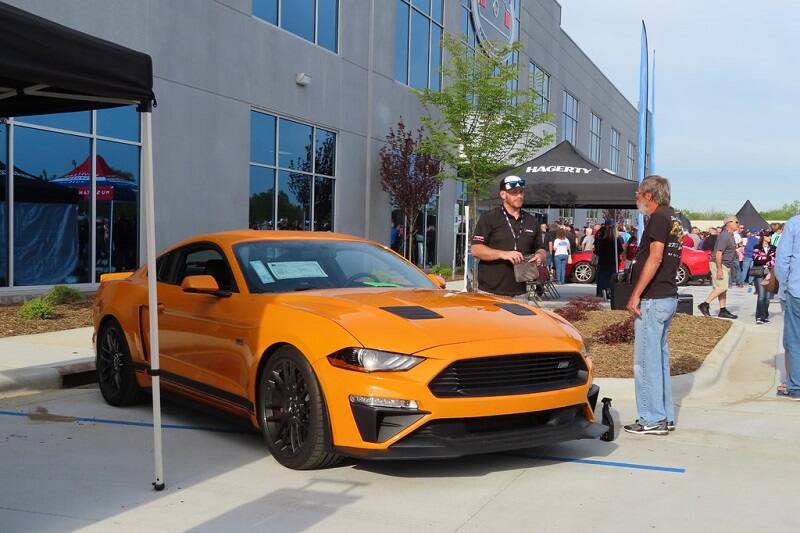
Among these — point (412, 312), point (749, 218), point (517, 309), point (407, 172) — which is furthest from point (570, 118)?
point (412, 312)

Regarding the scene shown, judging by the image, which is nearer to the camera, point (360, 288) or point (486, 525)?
point (486, 525)

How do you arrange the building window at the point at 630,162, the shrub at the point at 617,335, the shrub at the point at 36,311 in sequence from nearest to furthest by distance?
the shrub at the point at 617,335 < the shrub at the point at 36,311 < the building window at the point at 630,162

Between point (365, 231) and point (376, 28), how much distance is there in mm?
5429

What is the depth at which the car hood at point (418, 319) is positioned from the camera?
468cm

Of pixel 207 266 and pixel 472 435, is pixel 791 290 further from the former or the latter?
pixel 207 266

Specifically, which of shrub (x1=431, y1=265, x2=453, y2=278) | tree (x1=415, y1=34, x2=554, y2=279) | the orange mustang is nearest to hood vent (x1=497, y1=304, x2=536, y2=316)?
the orange mustang

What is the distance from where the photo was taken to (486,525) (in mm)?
4133

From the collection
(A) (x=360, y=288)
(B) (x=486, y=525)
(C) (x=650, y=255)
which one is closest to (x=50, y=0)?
(A) (x=360, y=288)

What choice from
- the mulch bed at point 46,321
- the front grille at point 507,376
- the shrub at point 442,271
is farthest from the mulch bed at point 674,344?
the shrub at point 442,271

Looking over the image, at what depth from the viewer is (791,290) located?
762cm

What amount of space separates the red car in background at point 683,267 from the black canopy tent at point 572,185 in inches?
386

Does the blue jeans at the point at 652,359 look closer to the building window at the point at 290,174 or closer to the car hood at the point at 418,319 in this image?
the car hood at the point at 418,319

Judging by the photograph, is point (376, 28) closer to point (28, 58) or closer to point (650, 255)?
point (650, 255)

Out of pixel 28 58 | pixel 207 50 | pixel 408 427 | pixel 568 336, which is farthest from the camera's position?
pixel 207 50
